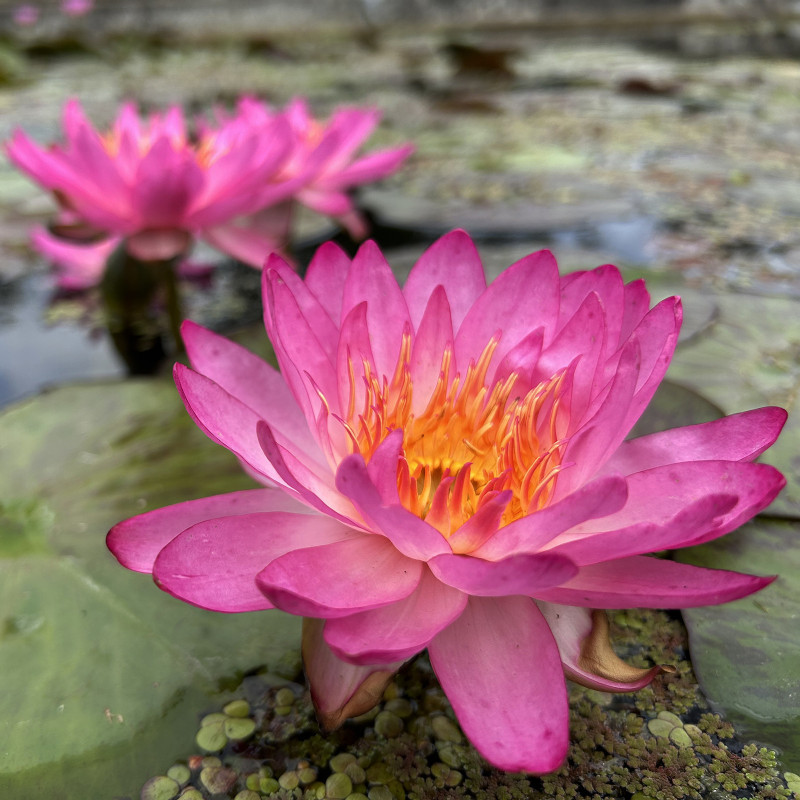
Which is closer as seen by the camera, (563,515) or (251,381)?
(563,515)

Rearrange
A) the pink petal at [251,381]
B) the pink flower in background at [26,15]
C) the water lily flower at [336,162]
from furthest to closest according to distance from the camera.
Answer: the pink flower in background at [26,15], the water lily flower at [336,162], the pink petal at [251,381]

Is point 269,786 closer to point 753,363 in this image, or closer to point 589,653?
point 589,653

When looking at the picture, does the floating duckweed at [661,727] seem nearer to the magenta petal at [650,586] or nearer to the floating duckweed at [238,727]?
the magenta petal at [650,586]

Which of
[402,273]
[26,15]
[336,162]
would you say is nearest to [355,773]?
[402,273]

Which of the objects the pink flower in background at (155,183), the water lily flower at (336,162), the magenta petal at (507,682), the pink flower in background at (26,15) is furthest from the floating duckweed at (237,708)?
the pink flower in background at (26,15)

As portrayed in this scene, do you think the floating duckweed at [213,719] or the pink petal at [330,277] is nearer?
the floating duckweed at [213,719]

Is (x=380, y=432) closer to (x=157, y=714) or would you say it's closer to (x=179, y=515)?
(x=179, y=515)

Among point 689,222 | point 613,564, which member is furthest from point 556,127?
point 613,564
